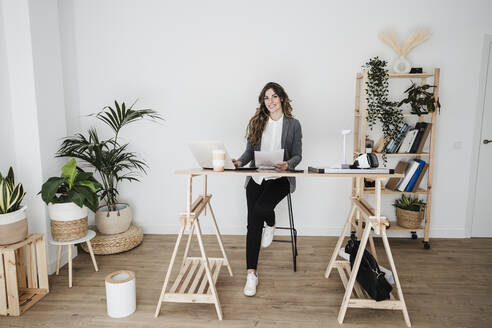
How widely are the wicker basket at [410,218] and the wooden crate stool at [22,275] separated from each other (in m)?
3.18

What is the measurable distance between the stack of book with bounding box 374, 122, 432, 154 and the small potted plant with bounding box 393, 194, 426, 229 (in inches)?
20.7

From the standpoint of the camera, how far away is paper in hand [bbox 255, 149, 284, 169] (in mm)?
1896

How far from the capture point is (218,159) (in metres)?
1.82

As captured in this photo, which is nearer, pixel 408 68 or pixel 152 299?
pixel 152 299

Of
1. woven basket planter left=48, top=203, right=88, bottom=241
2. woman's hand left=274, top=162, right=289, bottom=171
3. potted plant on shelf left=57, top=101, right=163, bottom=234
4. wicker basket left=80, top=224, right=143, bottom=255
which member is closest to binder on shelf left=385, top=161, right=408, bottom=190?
woman's hand left=274, top=162, right=289, bottom=171

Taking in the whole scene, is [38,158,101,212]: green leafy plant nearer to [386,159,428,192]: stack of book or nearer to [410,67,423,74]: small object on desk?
[386,159,428,192]: stack of book

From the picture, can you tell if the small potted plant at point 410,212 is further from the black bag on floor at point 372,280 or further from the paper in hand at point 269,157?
the paper in hand at point 269,157

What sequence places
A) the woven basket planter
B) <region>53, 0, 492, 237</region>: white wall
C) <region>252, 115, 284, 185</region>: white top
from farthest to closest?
1. <region>53, 0, 492, 237</region>: white wall
2. <region>252, 115, 284, 185</region>: white top
3. the woven basket planter

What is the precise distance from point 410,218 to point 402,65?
151 centimetres

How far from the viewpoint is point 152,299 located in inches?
84.7

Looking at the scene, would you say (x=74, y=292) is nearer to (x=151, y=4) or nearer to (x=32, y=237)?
(x=32, y=237)

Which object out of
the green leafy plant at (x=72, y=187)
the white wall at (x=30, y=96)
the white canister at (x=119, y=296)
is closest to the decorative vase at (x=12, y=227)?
the green leafy plant at (x=72, y=187)

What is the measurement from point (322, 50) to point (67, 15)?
2.67m

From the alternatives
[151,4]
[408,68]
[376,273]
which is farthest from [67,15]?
[376,273]
